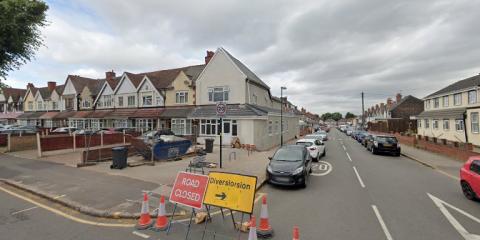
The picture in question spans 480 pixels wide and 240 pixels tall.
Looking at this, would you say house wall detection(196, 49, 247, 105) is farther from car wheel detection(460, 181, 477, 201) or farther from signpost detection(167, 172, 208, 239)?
signpost detection(167, 172, 208, 239)

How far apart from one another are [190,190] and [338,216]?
3.96 meters

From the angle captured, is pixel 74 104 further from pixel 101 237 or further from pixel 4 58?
pixel 101 237

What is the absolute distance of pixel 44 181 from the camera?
9453mm

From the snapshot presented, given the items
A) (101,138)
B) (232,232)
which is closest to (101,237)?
(232,232)

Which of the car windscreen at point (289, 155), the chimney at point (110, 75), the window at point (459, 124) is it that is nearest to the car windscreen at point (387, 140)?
the window at point (459, 124)

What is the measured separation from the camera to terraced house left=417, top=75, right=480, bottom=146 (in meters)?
23.1

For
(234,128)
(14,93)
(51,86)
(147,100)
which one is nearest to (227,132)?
(234,128)

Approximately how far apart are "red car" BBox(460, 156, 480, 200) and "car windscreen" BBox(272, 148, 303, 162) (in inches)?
215

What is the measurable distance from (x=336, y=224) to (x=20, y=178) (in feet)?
39.7

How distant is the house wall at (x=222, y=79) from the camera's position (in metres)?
23.8

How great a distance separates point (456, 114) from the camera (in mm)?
25109

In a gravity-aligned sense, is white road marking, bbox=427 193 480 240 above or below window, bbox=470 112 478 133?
below

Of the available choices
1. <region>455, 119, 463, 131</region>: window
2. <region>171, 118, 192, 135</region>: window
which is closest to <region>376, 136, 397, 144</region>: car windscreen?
<region>455, 119, 463, 131</region>: window

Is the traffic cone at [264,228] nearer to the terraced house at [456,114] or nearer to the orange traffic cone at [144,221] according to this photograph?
the orange traffic cone at [144,221]
